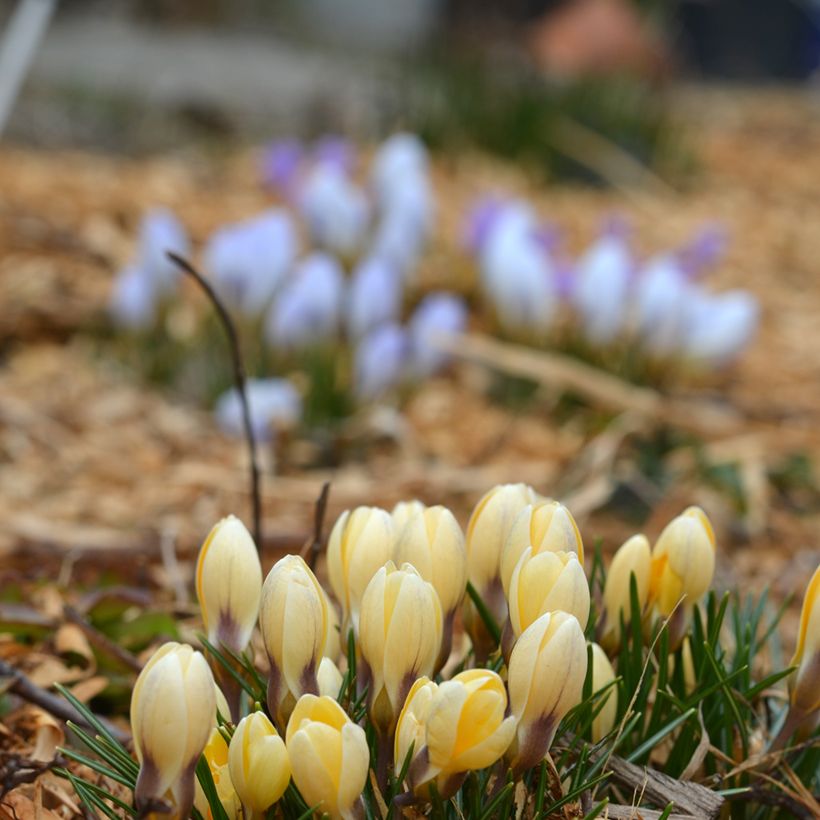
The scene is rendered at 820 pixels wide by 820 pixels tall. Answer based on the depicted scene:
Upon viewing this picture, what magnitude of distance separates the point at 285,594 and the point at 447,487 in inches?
49.4

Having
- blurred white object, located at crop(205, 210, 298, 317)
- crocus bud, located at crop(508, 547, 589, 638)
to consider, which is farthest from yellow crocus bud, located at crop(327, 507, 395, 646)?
blurred white object, located at crop(205, 210, 298, 317)

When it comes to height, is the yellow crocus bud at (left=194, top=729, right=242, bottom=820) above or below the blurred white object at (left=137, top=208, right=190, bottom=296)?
above

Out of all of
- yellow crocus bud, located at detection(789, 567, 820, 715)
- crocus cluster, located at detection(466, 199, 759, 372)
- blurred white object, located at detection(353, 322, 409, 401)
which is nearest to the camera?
yellow crocus bud, located at detection(789, 567, 820, 715)

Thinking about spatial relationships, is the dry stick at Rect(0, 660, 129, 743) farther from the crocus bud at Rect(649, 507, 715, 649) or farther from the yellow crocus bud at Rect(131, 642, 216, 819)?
the crocus bud at Rect(649, 507, 715, 649)

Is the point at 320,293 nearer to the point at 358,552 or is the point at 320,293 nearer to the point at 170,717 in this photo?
the point at 358,552

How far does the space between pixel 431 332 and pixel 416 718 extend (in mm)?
1743

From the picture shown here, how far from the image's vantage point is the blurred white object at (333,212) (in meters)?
2.68

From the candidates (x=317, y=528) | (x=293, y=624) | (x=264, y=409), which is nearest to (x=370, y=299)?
(x=264, y=409)

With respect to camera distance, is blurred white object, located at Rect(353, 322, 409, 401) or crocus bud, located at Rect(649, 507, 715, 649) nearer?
crocus bud, located at Rect(649, 507, 715, 649)

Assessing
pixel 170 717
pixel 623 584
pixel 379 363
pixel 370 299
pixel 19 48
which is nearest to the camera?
pixel 170 717

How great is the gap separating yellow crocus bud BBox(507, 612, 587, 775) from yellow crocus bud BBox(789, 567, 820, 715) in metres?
0.20

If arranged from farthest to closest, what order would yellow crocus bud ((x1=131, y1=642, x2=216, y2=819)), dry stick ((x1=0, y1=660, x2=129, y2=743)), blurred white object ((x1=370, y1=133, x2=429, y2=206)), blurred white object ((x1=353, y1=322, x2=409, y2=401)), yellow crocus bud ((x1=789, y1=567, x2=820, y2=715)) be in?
blurred white object ((x1=370, y1=133, x2=429, y2=206)) < blurred white object ((x1=353, y1=322, x2=409, y2=401)) < dry stick ((x1=0, y1=660, x2=129, y2=743)) < yellow crocus bud ((x1=789, y1=567, x2=820, y2=715)) < yellow crocus bud ((x1=131, y1=642, x2=216, y2=819))

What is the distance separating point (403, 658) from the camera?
2.58ft

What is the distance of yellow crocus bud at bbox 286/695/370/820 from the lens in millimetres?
729
